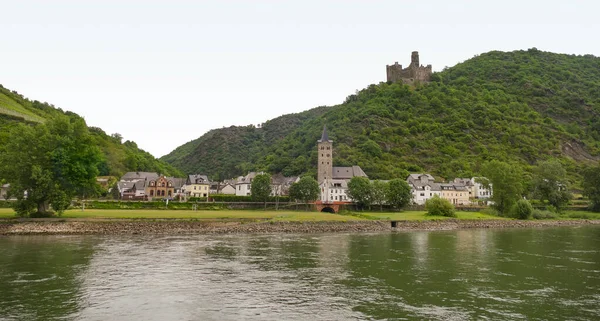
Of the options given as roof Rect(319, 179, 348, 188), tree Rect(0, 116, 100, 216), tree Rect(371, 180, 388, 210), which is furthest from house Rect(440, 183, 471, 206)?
tree Rect(0, 116, 100, 216)

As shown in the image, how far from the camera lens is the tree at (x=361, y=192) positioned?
102 m

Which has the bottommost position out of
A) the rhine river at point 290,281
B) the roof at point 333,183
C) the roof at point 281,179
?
the rhine river at point 290,281

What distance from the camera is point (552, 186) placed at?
111m

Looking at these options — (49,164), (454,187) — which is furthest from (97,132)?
(454,187)

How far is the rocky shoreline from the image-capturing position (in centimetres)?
5953

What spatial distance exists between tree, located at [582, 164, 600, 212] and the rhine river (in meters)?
69.5

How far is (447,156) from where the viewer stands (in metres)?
166

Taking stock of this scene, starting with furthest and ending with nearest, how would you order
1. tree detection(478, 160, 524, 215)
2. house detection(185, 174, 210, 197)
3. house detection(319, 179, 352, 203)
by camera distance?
house detection(185, 174, 210, 197) → house detection(319, 179, 352, 203) → tree detection(478, 160, 524, 215)

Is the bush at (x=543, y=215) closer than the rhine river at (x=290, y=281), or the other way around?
the rhine river at (x=290, y=281)

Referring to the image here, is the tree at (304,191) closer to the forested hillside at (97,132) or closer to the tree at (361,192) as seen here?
the tree at (361,192)

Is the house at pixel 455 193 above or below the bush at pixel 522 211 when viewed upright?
above

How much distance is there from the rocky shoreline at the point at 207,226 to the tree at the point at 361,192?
21.2 metres

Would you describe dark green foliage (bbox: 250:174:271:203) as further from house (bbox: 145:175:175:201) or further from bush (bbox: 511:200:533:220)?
bush (bbox: 511:200:533:220)

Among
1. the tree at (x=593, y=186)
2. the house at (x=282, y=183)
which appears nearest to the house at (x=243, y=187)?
the house at (x=282, y=183)
